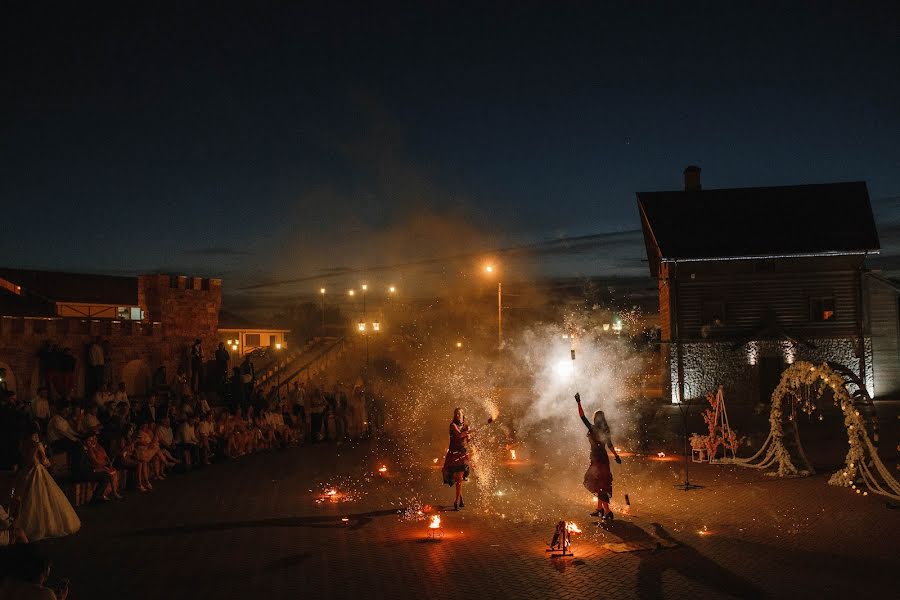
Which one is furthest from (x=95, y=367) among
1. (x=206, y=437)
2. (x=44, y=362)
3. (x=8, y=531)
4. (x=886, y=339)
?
(x=886, y=339)

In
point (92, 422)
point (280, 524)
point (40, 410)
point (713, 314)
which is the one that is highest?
point (713, 314)

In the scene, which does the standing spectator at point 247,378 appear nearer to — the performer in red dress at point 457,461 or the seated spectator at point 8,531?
the performer in red dress at point 457,461

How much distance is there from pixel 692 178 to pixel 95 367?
27900 mm

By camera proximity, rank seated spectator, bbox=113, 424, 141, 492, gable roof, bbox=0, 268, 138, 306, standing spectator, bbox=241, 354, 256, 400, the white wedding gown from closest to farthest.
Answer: the white wedding gown
seated spectator, bbox=113, 424, 141, 492
standing spectator, bbox=241, 354, 256, 400
gable roof, bbox=0, 268, 138, 306

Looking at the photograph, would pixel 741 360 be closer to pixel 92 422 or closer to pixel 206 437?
pixel 206 437

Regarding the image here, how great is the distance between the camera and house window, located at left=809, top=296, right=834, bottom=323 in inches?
1210

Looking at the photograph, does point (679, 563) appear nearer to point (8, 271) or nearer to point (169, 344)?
point (169, 344)

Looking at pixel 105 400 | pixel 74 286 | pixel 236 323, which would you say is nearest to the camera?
pixel 105 400

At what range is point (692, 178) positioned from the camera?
35.1m

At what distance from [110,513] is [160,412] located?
747cm

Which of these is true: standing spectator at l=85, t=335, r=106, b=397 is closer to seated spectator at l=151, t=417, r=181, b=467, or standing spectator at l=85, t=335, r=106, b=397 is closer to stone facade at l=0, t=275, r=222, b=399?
stone facade at l=0, t=275, r=222, b=399

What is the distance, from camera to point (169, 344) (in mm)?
30484

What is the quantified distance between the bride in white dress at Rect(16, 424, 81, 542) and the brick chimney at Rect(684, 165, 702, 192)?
102ft

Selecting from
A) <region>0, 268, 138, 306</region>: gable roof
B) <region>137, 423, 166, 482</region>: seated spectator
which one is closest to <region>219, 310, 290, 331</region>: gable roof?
<region>0, 268, 138, 306</region>: gable roof
